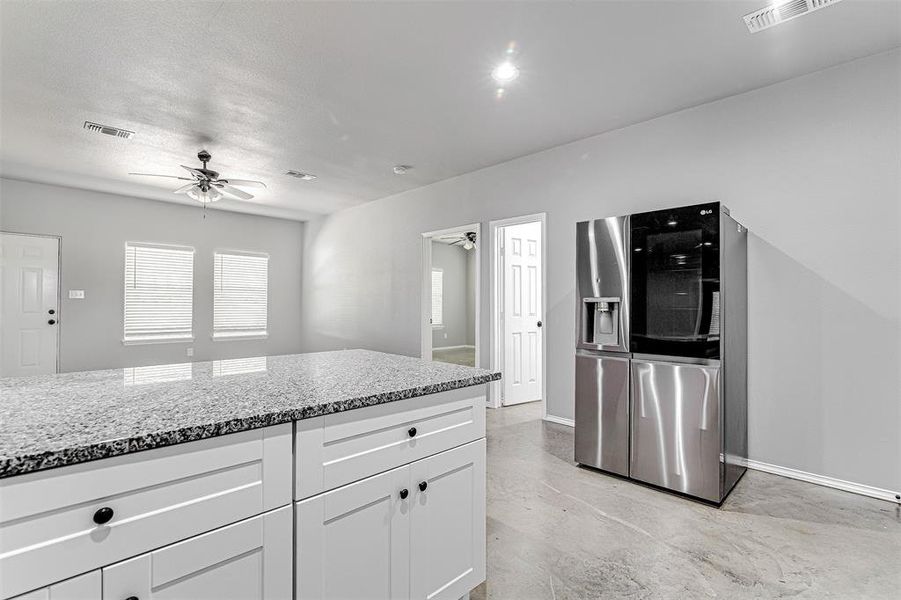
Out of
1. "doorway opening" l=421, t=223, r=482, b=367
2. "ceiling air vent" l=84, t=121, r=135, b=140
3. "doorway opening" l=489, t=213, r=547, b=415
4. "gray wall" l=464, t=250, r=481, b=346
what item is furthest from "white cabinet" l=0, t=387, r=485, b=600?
"gray wall" l=464, t=250, r=481, b=346

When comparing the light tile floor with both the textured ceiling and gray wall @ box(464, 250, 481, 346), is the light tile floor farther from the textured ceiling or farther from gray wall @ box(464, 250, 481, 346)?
gray wall @ box(464, 250, 481, 346)

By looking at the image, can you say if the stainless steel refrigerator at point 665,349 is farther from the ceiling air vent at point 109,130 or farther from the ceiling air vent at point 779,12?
the ceiling air vent at point 109,130

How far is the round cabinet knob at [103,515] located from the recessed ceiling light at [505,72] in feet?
9.64

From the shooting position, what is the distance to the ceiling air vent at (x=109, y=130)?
3801mm

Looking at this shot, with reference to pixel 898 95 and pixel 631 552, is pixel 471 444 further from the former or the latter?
pixel 898 95

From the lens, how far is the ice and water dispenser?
115 inches

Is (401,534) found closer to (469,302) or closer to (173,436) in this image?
(173,436)

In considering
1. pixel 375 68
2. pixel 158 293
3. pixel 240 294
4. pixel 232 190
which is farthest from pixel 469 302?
pixel 375 68

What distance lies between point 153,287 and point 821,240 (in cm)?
774

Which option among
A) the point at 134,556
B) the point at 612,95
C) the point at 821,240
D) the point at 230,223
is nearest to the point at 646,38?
the point at 612,95

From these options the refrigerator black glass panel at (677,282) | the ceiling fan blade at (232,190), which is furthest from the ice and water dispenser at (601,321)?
the ceiling fan blade at (232,190)

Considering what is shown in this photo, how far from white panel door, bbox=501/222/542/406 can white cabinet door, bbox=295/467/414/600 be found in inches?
141

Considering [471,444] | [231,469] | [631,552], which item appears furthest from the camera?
[631,552]

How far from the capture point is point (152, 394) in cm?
134
